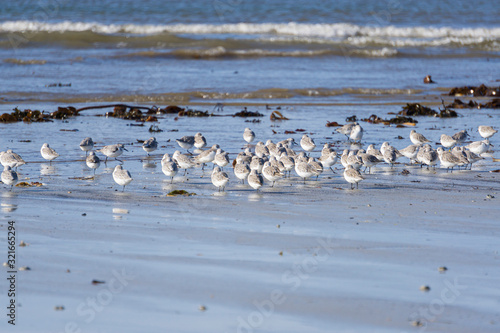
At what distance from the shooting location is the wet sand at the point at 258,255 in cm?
566

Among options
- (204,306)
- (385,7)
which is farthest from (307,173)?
(385,7)

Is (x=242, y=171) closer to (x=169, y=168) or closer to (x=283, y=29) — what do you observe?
(x=169, y=168)

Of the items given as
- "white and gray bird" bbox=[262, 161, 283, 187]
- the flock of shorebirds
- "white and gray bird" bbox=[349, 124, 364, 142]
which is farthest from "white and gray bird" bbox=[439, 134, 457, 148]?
"white and gray bird" bbox=[262, 161, 283, 187]

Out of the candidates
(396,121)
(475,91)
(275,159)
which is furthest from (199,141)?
(475,91)

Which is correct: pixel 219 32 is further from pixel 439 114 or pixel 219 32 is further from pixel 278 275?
pixel 278 275

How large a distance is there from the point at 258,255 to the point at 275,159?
517 centimetres

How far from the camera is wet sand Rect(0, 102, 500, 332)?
5.66 metres

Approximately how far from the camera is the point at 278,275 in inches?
260

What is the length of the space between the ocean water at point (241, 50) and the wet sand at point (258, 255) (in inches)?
415

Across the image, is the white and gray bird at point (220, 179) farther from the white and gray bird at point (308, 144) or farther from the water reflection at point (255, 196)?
the white and gray bird at point (308, 144)

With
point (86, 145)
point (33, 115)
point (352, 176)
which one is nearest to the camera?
point (352, 176)

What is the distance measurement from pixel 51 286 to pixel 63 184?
4.57 m

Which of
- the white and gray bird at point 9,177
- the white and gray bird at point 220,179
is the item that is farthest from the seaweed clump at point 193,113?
the white and gray bird at point 9,177

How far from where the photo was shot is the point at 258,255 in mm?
7215
